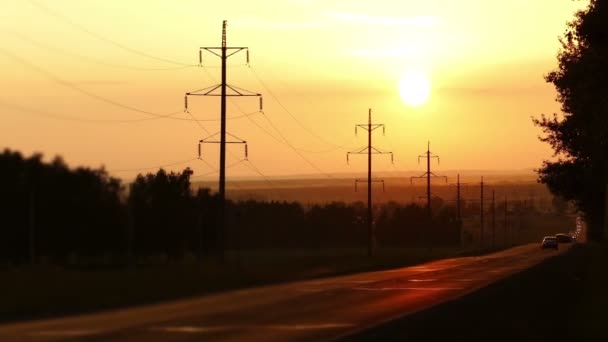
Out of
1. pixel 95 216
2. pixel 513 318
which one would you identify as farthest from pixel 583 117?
pixel 95 216

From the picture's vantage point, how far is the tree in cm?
3216

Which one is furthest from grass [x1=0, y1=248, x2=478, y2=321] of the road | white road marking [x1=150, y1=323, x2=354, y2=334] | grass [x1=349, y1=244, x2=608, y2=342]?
grass [x1=349, y1=244, x2=608, y2=342]

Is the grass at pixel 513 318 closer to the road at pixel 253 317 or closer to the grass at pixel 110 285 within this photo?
the road at pixel 253 317

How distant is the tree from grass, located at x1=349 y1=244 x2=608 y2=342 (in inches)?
190

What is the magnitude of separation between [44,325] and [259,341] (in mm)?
6434

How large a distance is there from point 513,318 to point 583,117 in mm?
13490

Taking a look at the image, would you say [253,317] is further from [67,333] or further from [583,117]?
[583,117]

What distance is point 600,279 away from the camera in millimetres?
41969

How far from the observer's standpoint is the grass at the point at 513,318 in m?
20.7

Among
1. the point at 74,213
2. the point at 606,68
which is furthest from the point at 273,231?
the point at 606,68

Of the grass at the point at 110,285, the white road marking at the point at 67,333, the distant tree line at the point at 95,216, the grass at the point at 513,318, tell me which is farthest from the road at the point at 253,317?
the distant tree line at the point at 95,216

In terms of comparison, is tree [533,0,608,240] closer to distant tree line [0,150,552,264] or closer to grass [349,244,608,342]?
grass [349,244,608,342]

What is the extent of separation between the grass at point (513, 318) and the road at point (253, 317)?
118 centimetres

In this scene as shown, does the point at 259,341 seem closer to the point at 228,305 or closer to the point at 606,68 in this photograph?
the point at 228,305
